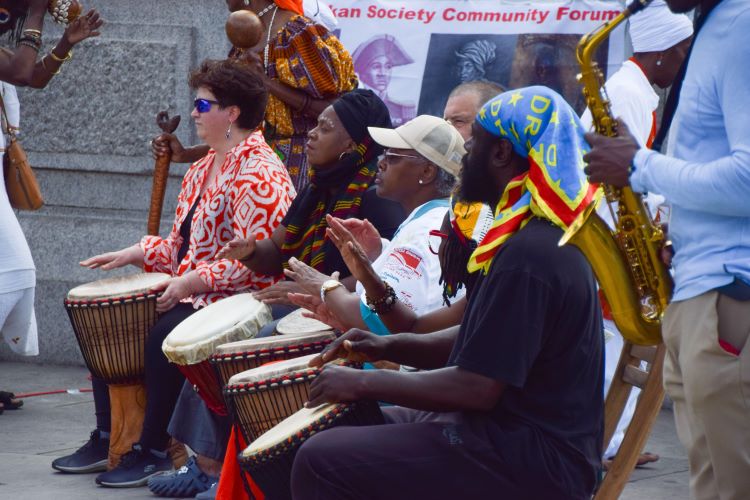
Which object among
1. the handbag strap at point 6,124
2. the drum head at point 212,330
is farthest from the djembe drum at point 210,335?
the handbag strap at point 6,124

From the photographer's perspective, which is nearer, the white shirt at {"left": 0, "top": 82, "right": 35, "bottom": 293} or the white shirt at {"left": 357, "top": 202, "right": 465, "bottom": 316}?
the white shirt at {"left": 357, "top": 202, "right": 465, "bottom": 316}

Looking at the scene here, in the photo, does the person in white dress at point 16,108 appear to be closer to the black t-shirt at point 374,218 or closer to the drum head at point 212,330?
the drum head at point 212,330

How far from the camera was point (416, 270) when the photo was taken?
393cm

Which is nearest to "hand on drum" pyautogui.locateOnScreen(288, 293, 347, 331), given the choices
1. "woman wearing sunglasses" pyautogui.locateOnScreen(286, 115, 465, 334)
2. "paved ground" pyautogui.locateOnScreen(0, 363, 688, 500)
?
"woman wearing sunglasses" pyautogui.locateOnScreen(286, 115, 465, 334)

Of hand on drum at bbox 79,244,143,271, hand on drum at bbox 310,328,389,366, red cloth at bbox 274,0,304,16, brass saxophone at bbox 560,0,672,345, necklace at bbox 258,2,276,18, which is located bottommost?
hand on drum at bbox 79,244,143,271

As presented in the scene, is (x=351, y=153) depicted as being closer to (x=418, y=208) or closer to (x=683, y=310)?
(x=418, y=208)

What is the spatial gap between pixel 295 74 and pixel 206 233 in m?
1.05

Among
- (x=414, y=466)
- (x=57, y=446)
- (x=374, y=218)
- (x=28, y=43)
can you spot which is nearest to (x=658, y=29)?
(x=374, y=218)

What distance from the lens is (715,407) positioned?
2.77m

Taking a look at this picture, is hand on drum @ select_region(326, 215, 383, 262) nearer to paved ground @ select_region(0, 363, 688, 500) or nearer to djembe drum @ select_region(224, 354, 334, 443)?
djembe drum @ select_region(224, 354, 334, 443)

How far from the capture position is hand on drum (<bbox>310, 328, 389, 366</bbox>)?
3.29 metres

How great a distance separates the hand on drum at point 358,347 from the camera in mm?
3285

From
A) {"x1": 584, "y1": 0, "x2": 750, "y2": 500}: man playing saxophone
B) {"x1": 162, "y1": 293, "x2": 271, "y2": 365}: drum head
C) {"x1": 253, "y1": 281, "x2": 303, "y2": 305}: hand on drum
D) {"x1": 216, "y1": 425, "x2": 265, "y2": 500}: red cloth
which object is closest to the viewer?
{"x1": 584, "y1": 0, "x2": 750, "y2": 500}: man playing saxophone

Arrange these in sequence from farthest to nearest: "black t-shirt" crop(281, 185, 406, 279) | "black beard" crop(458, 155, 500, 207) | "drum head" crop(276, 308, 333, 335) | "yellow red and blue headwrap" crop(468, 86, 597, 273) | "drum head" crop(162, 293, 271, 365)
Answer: "black t-shirt" crop(281, 185, 406, 279)
"drum head" crop(162, 293, 271, 365)
"drum head" crop(276, 308, 333, 335)
"black beard" crop(458, 155, 500, 207)
"yellow red and blue headwrap" crop(468, 86, 597, 273)
